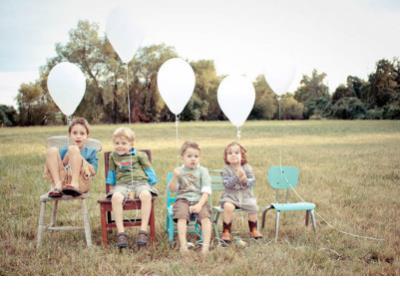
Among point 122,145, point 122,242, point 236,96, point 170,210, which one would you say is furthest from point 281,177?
point 122,242

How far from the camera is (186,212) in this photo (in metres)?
3.43

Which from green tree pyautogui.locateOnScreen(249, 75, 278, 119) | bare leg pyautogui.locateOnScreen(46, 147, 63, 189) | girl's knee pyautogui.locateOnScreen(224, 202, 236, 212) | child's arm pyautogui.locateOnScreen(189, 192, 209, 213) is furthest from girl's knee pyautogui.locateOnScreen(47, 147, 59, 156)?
green tree pyautogui.locateOnScreen(249, 75, 278, 119)

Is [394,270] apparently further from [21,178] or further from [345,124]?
[21,178]

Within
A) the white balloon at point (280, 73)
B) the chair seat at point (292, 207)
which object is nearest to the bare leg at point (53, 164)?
the chair seat at point (292, 207)

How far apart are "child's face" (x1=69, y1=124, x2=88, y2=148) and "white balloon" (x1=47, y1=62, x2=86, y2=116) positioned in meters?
0.17

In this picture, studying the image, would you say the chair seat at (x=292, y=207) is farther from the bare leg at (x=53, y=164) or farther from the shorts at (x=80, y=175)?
the bare leg at (x=53, y=164)

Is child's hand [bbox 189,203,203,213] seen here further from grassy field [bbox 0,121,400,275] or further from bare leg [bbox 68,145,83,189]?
bare leg [bbox 68,145,83,189]

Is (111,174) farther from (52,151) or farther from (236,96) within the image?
(236,96)

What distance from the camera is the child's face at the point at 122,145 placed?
143 inches

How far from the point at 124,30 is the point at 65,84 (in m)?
0.61

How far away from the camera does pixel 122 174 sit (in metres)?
3.65

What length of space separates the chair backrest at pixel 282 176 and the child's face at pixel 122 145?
123 centimetres

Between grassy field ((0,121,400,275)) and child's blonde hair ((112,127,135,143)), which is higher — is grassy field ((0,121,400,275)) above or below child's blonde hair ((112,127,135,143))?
below

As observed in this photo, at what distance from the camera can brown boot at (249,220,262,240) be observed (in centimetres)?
366
